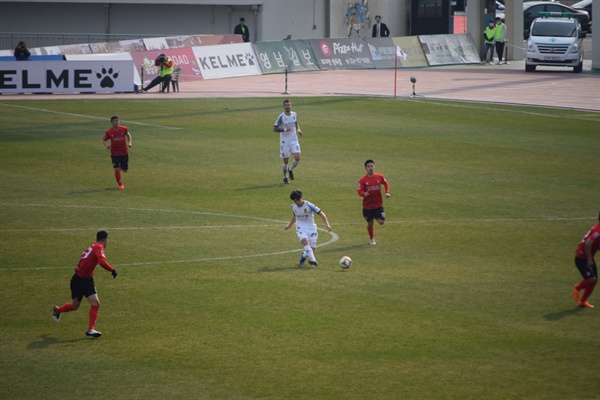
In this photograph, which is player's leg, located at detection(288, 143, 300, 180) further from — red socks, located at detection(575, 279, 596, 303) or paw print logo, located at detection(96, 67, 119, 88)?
paw print logo, located at detection(96, 67, 119, 88)

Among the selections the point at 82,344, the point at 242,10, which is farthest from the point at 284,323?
the point at 242,10

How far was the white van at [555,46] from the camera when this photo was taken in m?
61.5

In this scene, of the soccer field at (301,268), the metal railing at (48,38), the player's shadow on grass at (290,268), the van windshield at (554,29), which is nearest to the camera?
the soccer field at (301,268)

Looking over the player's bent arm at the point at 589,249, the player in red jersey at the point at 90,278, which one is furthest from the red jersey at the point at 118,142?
the player's bent arm at the point at 589,249

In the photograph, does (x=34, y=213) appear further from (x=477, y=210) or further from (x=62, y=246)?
(x=477, y=210)

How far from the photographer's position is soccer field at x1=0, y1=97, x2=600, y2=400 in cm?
1505

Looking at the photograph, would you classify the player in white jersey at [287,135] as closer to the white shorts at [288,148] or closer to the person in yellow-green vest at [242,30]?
the white shorts at [288,148]

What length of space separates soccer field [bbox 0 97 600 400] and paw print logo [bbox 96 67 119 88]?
1014cm

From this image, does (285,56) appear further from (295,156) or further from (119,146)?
(119,146)

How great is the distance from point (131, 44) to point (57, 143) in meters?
21.8

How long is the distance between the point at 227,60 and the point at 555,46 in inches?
785

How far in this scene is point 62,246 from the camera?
23.4 meters

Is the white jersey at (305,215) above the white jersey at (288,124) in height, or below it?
below

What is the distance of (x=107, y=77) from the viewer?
51156 millimetres
